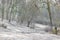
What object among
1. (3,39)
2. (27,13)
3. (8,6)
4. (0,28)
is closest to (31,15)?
(27,13)

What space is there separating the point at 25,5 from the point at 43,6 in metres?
0.94

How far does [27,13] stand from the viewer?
7.82 m

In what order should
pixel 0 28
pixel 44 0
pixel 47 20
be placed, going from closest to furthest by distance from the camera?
pixel 0 28 → pixel 44 0 → pixel 47 20

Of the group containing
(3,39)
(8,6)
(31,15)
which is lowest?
(3,39)

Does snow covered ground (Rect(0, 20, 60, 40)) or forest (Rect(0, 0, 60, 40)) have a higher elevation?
forest (Rect(0, 0, 60, 40))

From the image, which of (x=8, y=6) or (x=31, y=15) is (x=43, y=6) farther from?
(x=8, y=6)

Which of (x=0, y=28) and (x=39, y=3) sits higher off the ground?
(x=39, y=3)

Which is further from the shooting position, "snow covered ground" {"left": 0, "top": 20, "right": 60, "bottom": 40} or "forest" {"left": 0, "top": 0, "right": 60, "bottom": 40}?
"forest" {"left": 0, "top": 0, "right": 60, "bottom": 40}

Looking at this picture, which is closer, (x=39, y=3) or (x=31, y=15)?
(x=39, y=3)

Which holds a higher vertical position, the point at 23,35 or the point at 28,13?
the point at 28,13

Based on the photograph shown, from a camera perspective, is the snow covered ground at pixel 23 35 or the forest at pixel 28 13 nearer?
the snow covered ground at pixel 23 35

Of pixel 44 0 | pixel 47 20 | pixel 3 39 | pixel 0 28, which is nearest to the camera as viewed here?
pixel 3 39

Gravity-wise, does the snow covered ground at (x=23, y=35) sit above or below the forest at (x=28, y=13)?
below

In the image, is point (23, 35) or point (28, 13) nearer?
point (23, 35)
